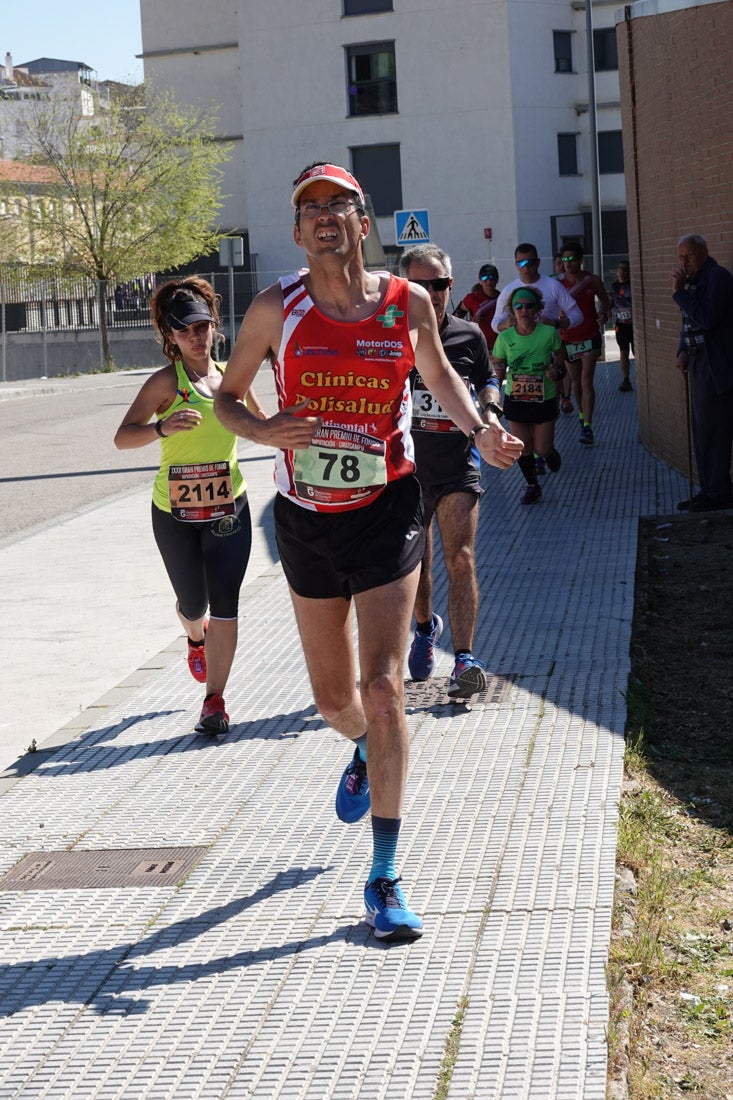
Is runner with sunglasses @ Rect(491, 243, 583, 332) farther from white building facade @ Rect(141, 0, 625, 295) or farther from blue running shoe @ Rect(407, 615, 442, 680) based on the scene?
white building facade @ Rect(141, 0, 625, 295)

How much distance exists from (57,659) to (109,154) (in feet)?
135

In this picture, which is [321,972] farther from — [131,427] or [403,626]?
[131,427]

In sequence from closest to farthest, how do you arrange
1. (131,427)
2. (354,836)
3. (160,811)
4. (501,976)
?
1. (501,976)
2. (354,836)
3. (160,811)
4. (131,427)

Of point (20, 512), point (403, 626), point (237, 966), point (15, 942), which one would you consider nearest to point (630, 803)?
point (403, 626)

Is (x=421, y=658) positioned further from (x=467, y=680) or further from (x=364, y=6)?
(x=364, y=6)

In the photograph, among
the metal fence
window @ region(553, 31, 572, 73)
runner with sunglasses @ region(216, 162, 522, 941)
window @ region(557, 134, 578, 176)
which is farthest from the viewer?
window @ region(557, 134, 578, 176)

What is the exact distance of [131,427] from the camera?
6410 mm

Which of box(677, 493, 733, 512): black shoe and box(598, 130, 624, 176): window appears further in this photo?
box(598, 130, 624, 176): window

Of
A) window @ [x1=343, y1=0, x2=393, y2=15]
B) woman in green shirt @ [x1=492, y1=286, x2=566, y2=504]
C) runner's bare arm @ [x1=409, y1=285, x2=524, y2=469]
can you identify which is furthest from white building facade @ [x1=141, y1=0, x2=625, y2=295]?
runner's bare arm @ [x1=409, y1=285, x2=524, y2=469]

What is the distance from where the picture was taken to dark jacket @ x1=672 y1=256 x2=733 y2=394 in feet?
37.2

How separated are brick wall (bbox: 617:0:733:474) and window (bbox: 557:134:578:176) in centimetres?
3908

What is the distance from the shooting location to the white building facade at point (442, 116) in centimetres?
5166

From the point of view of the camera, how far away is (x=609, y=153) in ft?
183

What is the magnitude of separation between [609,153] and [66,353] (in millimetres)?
22565
